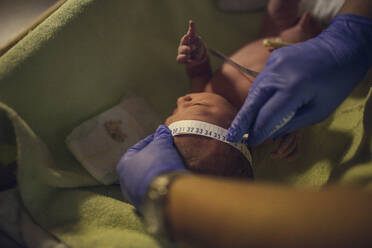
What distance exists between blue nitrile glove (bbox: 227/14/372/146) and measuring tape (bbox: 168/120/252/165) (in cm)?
4

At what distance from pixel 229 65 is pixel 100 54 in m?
0.43

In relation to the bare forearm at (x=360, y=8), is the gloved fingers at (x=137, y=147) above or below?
below

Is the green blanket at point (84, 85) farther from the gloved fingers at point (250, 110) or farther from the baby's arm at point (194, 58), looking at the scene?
the gloved fingers at point (250, 110)

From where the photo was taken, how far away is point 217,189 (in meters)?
0.39

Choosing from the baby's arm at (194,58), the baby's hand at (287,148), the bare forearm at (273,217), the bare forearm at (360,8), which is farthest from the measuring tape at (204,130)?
the bare forearm at (360,8)

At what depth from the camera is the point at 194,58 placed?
0.89 m

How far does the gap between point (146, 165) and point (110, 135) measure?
31 cm

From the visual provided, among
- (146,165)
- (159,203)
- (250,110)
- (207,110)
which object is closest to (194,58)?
(207,110)

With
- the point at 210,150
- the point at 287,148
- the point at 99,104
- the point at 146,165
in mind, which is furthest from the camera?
the point at 99,104

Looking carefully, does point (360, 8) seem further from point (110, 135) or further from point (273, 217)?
point (110, 135)

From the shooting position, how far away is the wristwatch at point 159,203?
0.44m

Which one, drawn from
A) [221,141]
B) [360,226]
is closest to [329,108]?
[221,141]

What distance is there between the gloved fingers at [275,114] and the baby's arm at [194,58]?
1.03ft

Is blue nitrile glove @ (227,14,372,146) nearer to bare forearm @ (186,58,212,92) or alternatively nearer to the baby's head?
the baby's head
